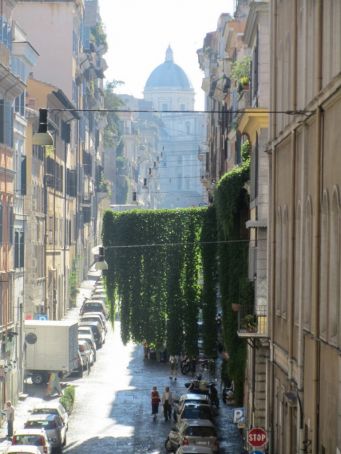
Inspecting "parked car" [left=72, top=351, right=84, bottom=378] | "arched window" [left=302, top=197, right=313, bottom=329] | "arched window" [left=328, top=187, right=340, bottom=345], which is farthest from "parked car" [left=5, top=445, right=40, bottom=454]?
"parked car" [left=72, top=351, right=84, bottom=378]

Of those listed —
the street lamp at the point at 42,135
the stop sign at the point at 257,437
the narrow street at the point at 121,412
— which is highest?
the street lamp at the point at 42,135

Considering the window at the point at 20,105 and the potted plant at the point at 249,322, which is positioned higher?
the window at the point at 20,105

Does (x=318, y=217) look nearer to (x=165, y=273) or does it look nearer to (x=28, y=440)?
(x=28, y=440)

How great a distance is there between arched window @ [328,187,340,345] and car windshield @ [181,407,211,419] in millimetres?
18960

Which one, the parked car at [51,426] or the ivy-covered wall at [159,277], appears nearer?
the parked car at [51,426]

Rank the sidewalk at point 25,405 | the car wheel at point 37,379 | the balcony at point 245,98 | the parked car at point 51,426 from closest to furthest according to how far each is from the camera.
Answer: the parked car at point 51,426, the sidewalk at point 25,405, the balcony at point 245,98, the car wheel at point 37,379

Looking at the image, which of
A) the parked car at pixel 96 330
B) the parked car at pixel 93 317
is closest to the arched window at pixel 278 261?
the parked car at pixel 96 330

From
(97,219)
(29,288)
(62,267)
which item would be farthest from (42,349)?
(97,219)

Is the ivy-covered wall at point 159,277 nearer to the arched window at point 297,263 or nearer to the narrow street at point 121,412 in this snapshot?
the narrow street at point 121,412

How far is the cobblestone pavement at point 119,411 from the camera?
38688mm

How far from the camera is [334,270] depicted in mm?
20203

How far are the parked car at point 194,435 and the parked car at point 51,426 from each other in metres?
2.93

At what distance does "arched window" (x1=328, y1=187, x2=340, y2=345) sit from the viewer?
20000 millimetres

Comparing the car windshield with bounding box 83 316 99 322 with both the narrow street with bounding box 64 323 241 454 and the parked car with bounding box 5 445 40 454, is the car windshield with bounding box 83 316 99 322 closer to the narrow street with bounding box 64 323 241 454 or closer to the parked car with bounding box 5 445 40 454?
the narrow street with bounding box 64 323 241 454
